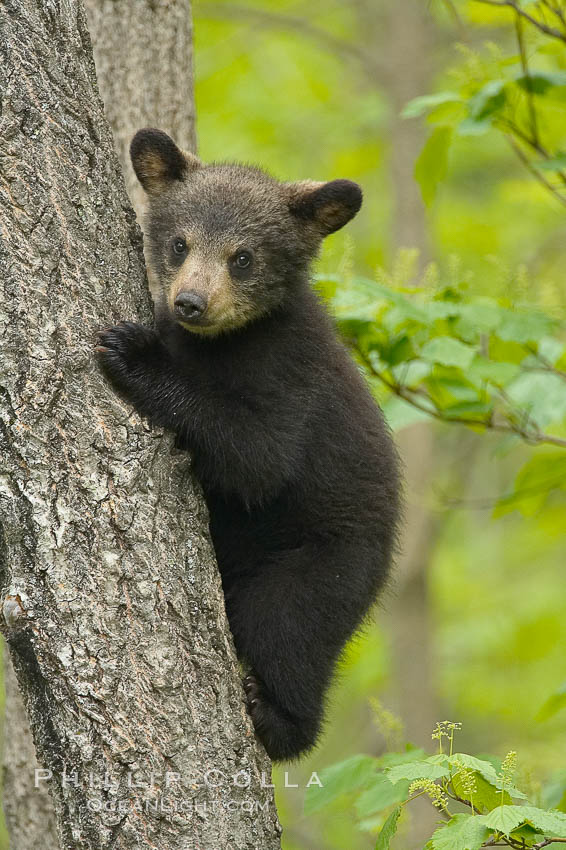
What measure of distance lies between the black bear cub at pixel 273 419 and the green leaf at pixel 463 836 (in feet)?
3.43

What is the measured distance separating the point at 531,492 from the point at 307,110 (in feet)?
25.9

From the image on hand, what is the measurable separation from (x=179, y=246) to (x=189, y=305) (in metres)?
0.52

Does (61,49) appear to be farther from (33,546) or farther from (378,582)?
(378,582)

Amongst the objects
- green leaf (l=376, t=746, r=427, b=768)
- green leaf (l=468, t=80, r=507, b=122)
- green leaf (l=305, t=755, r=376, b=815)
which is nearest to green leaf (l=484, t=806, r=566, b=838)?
green leaf (l=376, t=746, r=427, b=768)

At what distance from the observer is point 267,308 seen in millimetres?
4242

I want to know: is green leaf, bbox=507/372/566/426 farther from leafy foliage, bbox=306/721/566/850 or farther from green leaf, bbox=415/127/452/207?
leafy foliage, bbox=306/721/566/850

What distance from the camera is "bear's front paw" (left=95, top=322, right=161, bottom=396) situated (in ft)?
10.4

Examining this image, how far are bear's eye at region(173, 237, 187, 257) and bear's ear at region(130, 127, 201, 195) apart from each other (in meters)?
0.37

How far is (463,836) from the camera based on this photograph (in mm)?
2688

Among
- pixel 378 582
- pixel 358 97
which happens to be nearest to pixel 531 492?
pixel 378 582

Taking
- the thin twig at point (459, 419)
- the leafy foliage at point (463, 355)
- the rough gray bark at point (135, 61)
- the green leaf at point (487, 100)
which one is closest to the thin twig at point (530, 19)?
the green leaf at point (487, 100)

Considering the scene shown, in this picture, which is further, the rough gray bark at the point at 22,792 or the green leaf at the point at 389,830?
the rough gray bark at the point at 22,792

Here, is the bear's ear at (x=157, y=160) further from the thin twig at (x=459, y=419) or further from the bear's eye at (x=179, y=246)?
the thin twig at (x=459, y=419)

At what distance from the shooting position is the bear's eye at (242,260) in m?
4.21
